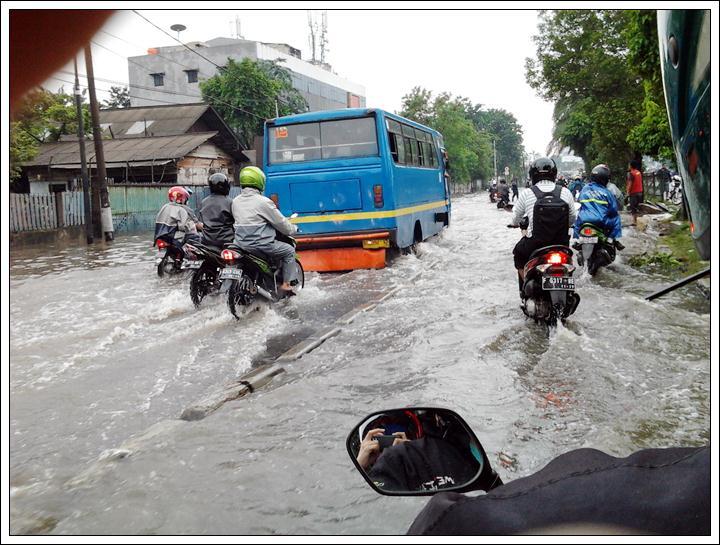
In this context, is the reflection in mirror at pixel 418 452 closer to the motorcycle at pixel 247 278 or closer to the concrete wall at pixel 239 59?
the motorcycle at pixel 247 278

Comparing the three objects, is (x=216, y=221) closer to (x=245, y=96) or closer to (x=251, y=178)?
(x=251, y=178)

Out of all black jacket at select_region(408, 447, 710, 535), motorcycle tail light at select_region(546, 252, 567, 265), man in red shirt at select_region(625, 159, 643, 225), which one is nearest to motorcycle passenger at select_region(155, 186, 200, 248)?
motorcycle tail light at select_region(546, 252, 567, 265)

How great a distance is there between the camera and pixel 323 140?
11.3 meters

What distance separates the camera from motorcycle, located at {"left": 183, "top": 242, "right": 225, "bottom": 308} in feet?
25.6

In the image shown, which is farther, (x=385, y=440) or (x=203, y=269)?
(x=203, y=269)

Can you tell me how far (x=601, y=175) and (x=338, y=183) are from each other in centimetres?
430

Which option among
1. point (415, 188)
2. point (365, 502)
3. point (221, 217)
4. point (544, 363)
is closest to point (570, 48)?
point (415, 188)

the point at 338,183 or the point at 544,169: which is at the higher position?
the point at 338,183

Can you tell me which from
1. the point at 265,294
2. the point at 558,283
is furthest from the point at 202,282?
the point at 558,283

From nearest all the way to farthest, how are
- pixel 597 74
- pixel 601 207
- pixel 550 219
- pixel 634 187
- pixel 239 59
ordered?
pixel 550 219 < pixel 601 207 < pixel 634 187 < pixel 597 74 < pixel 239 59

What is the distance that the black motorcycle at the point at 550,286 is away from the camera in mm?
6059

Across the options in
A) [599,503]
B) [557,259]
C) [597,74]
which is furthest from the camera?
[597,74]

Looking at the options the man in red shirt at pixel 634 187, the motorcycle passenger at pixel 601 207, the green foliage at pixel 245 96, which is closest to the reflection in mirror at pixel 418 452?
the motorcycle passenger at pixel 601 207

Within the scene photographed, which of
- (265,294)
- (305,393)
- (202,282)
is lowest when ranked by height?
Result: (305,393)
